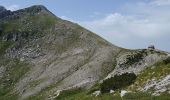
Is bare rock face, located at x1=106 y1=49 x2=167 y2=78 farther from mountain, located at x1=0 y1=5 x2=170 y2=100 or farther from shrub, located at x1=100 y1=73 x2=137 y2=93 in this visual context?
shrub, located at x1=100 y1=73 x2=137 y2=93

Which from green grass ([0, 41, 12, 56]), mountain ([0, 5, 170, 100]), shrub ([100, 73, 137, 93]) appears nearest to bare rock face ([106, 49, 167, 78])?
mountain ([0, 5, 170, 100])

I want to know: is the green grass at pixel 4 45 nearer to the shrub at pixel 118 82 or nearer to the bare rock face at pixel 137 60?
the bare rock face at pixel 137 60

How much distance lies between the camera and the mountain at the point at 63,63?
63.9 m

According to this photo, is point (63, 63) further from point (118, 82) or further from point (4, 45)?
point (118, 82)

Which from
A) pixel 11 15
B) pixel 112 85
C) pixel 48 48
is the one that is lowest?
pixel 112 85

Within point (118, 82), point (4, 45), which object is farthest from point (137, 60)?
point (4, 45)

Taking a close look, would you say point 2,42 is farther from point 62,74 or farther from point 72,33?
point 62,74

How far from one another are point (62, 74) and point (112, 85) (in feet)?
121

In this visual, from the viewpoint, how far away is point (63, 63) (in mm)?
97375

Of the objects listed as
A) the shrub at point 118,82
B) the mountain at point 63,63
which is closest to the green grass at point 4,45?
the mountain at point 63,63

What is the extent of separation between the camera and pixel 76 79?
84.4 m

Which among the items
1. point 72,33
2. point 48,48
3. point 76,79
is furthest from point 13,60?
point 76,79

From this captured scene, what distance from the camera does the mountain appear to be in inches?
2516

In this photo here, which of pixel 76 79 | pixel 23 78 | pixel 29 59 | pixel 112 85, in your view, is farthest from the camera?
pixel 29 59
